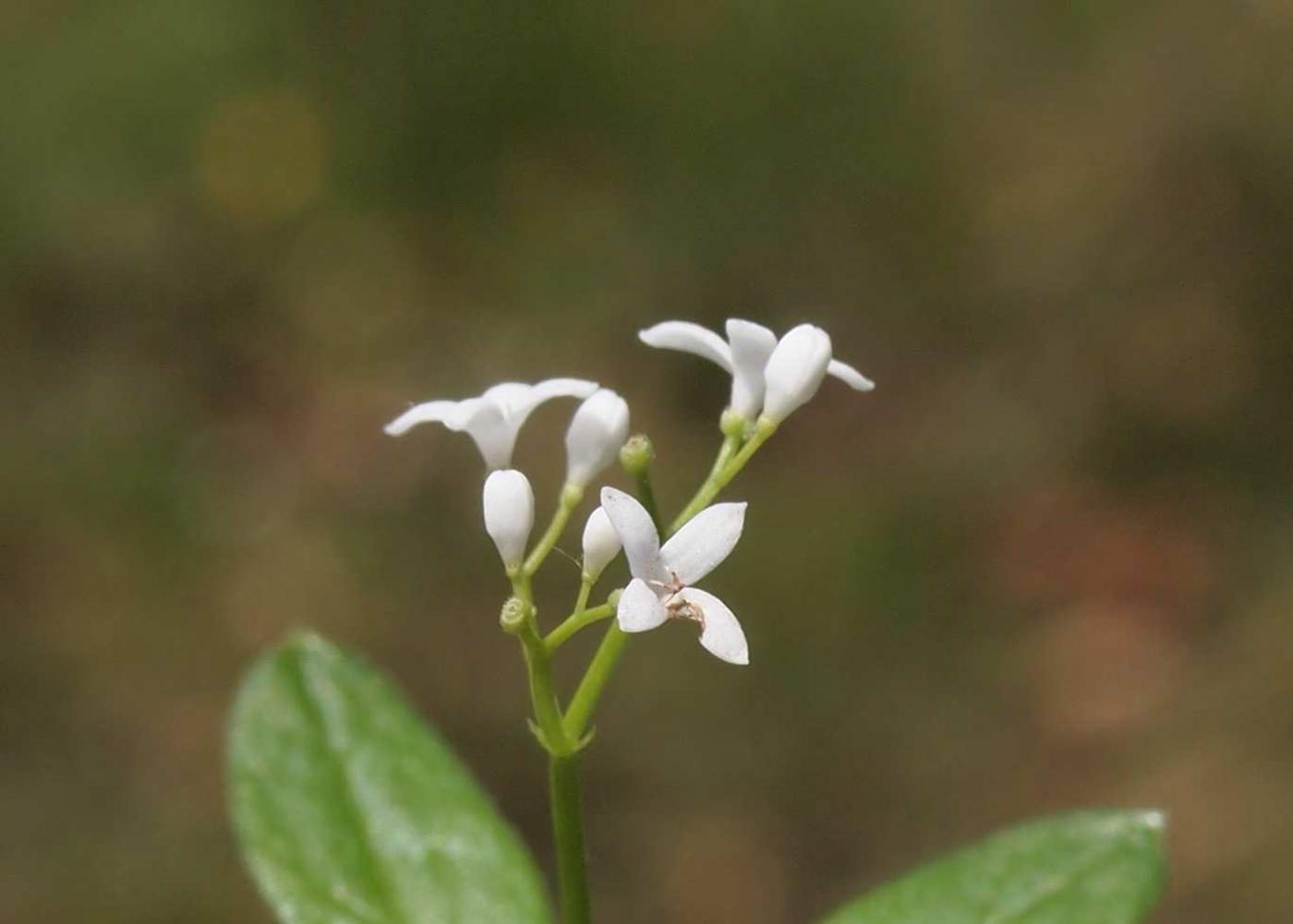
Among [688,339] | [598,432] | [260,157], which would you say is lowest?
[598,432]

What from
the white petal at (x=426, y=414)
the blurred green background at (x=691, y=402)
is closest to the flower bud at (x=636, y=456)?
the white petal at (x=426, y=414)

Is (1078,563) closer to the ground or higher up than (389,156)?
closer to the ground

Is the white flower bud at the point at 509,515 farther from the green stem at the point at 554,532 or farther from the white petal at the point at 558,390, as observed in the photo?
the white petal at the point at 558,390

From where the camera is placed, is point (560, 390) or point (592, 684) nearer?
point (592, 684)

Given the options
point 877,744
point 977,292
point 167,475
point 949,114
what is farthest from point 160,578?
point 949,114

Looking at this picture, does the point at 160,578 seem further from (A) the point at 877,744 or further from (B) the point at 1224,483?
(B) the point at 1224,483

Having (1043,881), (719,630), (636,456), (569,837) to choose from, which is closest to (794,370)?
(636,456)

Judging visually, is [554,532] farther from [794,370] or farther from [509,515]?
[794,370]
